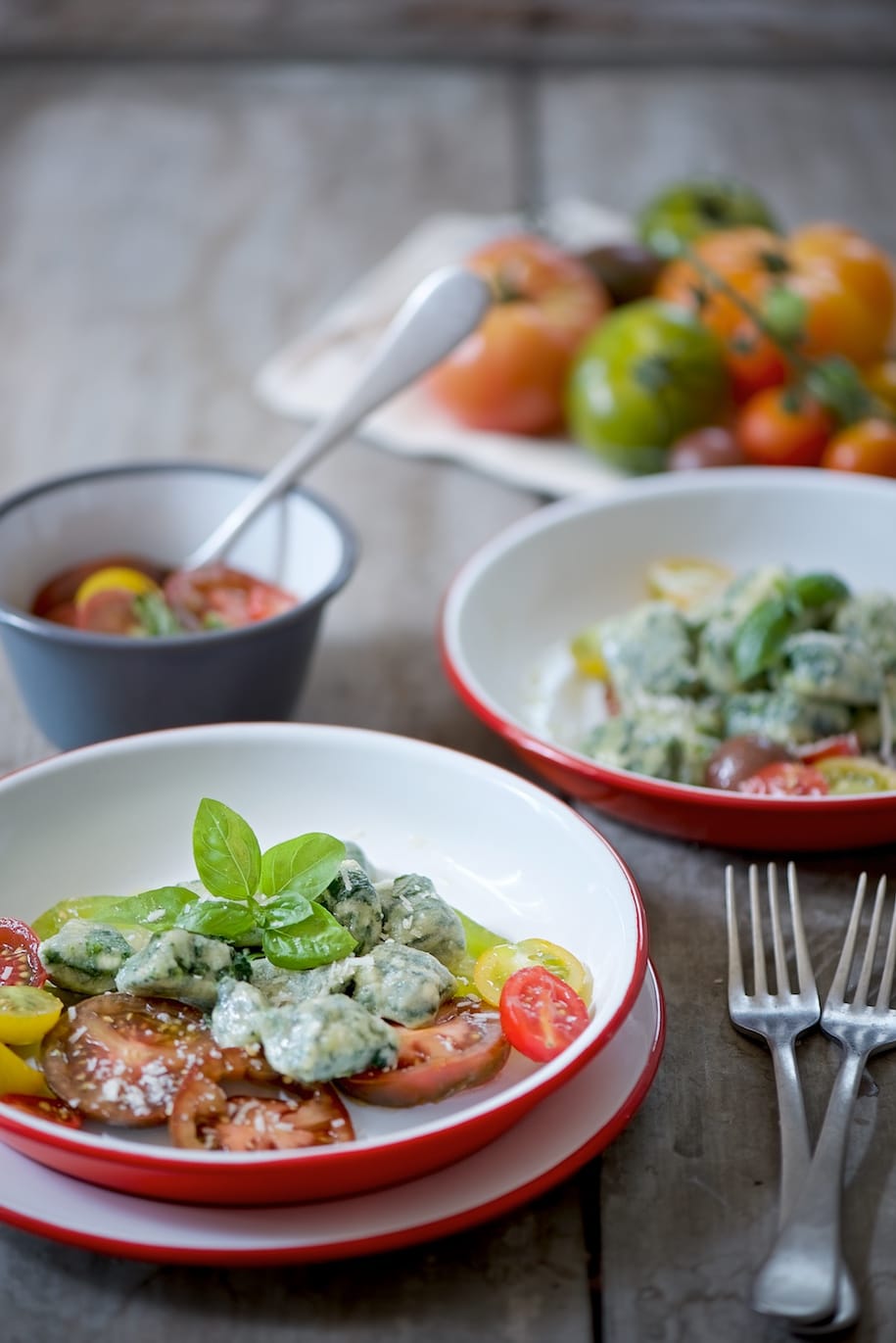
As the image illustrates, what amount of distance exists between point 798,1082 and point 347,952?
14.2 inches

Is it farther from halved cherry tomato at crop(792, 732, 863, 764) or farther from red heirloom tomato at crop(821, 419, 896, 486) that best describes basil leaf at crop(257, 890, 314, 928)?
red heirloom tomato at crop(821, 419, 896, 486)

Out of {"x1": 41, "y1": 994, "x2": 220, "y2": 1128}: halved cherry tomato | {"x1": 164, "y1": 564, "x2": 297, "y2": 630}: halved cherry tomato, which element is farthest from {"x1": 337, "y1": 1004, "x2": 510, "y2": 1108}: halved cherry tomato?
{"x1": 164, "y1": 564, "x2": 297, "y2": 630}: halved cherry tomato

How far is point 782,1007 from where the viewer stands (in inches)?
49.1

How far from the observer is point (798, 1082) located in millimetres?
1147

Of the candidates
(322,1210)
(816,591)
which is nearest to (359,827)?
(322,1210)

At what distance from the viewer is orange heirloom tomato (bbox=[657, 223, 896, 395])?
2359mm

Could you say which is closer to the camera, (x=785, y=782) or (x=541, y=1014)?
(x=541, y=1014)

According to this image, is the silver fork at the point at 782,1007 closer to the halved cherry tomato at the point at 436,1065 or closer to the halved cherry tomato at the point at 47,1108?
the halved cherry tomato at the point at 436,1065

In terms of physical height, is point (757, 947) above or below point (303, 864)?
below

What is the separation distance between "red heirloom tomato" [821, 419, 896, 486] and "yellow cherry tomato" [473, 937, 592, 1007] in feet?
3.68

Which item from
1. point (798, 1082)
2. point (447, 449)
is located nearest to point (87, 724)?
point (798, 1082)

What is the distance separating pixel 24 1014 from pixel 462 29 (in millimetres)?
3871

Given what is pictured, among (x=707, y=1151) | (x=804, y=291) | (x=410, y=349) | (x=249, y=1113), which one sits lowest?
(x=707, y=1151)

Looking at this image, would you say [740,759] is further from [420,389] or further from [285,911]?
[420,389]
